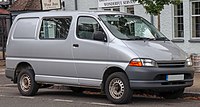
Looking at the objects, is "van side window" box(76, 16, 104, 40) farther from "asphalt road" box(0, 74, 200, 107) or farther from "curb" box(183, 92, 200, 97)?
"curb" box(183, 92, 200, 97)

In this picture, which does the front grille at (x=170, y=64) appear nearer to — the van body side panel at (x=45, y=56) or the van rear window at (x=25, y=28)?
the van body side panel at (x=45, y=56)

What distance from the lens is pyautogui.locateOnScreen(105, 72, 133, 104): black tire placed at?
35.3 ft

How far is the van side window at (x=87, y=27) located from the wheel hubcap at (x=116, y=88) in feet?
3.87

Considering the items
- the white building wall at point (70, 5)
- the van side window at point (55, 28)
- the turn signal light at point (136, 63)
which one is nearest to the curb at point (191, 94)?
the turn signal light at point (136, 63)

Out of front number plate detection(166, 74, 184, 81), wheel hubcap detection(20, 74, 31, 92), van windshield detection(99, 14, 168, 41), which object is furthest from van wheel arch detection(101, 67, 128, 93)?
wheel hubcap detection(20, 74, 31, 92)

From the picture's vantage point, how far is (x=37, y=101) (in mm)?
11961

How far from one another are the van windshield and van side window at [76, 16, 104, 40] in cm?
21

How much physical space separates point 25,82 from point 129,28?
322cm

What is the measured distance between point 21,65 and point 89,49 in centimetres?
257

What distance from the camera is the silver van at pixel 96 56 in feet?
35.1

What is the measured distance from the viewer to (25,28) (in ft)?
43.2

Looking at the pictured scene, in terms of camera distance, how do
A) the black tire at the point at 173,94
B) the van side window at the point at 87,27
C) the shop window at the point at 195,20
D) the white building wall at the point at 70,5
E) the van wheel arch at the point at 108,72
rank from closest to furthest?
the van wheel arch at the point at 108,72 < the van side window at the point at 87,27 < the black tire at the point at 173,94 < the shop window at the point at 195,20 < the white building wall at the point at 70,5

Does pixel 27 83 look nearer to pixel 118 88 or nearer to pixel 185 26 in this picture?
pixel 118 88

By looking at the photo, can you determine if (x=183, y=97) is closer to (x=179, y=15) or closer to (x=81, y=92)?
(x=81, y=92)
